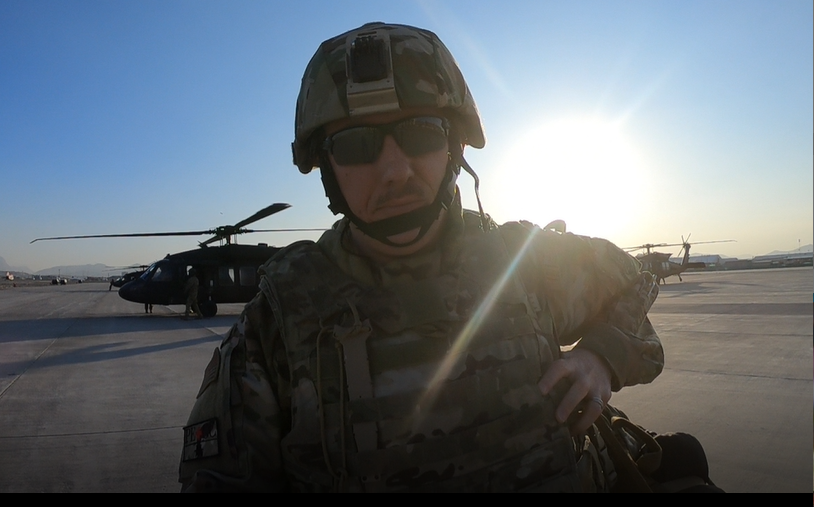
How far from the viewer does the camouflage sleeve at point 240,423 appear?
1.36 m

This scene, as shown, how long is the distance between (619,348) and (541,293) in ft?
0.95

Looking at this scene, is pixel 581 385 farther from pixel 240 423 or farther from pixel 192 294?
pixel 192 294

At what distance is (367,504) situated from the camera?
1.27 meters

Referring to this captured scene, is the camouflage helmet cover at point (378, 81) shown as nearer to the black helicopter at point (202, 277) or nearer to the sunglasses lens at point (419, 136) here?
the sunglasses lens at point (419, 136)

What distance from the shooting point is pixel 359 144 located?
1.52 metres

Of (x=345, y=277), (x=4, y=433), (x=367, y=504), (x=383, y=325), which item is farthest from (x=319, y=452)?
(x=4, y=433)

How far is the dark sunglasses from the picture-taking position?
1511 mm

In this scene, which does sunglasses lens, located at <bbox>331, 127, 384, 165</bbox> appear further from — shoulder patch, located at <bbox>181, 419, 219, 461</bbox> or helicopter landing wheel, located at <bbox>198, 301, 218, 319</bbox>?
helicopter landing wheel, located at <bbox>198, 301, 218, 319</bbox>

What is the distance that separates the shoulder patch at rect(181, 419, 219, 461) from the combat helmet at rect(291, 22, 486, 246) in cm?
69

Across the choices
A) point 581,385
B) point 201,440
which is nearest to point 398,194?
point 581,385

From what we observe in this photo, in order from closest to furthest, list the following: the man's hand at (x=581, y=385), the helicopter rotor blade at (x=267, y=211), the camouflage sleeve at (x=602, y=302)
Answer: the man's hand at (x=581, y=385) < the camouflage sleeve at (x=602, y=302) < the helicopter rotor blade at (x=267, y=211)

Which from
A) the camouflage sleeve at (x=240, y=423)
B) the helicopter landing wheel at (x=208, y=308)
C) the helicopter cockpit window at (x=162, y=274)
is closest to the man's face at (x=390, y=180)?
the camouflage sleeve at (x=240, y=423)

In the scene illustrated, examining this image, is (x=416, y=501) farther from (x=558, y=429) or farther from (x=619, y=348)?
(x=619, y=348)

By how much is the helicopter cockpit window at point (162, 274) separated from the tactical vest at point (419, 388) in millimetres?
15280
